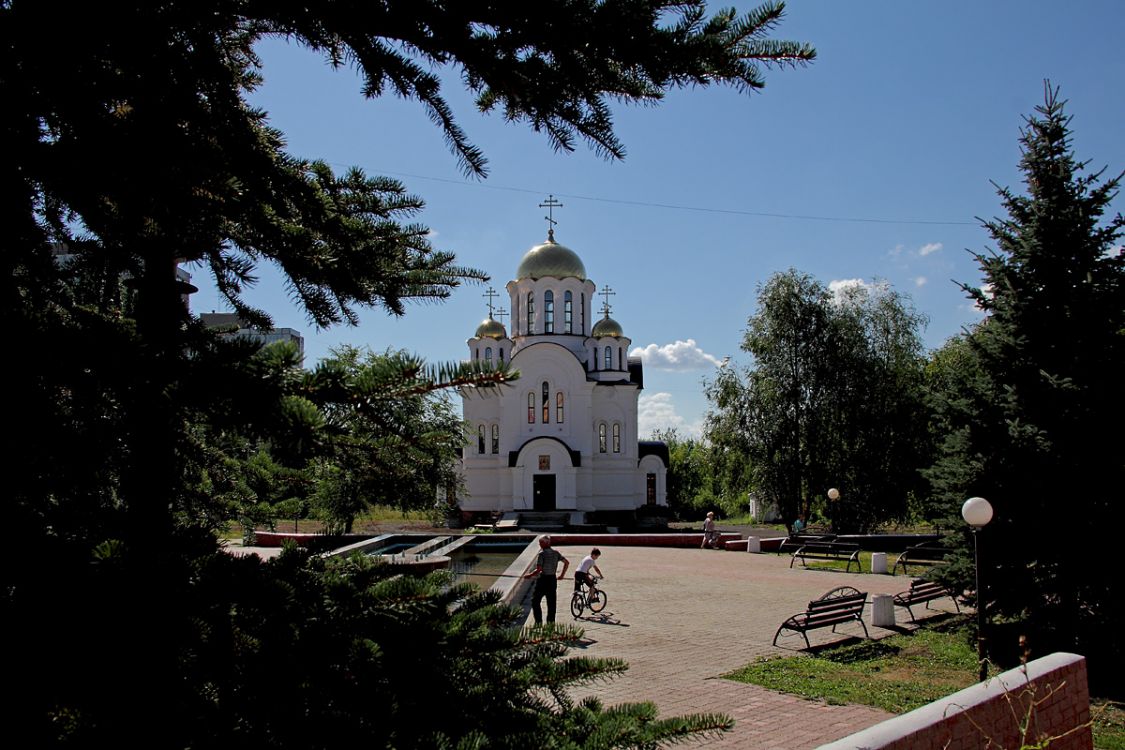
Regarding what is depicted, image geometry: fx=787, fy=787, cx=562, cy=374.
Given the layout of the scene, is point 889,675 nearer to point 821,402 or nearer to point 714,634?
point 714,634

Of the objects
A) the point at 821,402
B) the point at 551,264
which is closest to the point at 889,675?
the point at 821,402

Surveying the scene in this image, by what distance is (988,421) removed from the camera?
456 inches

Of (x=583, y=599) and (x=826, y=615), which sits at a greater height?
(x=826, y=615)

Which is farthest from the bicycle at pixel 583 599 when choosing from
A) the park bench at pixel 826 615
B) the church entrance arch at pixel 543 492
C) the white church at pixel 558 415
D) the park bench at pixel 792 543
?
the church entrance arch at pixel 543 492

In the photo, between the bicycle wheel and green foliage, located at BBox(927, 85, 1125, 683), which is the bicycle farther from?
green foliage, located at BBox(927, 85, 1125, 683)

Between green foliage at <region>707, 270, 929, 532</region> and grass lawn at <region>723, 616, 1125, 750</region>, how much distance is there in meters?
20.7

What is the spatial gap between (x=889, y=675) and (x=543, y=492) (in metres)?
31.0

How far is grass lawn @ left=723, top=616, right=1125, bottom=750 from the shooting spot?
27.5 ft

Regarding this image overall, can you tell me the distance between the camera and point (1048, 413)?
1109 cm

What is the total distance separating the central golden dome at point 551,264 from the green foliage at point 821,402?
13.0 meters

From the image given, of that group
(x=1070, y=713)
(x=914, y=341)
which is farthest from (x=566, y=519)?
(x=1070, y=713)

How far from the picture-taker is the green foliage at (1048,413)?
10648mm

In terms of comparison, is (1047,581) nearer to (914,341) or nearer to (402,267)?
(402,267)

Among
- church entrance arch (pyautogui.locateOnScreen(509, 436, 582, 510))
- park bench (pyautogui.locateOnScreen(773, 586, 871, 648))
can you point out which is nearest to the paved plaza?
park bench (pyautogui.locateOnScreen(773, 586, 871, 648))
